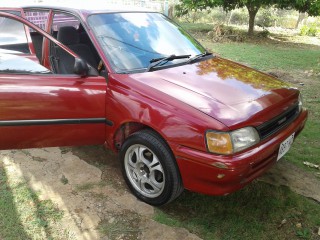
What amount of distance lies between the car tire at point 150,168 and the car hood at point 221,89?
42 cm

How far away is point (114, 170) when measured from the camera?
3373 millimetres

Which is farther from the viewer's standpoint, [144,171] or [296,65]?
[296,65]

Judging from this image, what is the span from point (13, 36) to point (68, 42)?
21.2 inches

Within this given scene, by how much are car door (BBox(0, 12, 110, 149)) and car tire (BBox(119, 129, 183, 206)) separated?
0.37 metres

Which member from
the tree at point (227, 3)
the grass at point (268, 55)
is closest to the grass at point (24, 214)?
the grass at point (268, 55)

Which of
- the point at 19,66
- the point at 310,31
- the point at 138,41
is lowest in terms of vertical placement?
the point at 310,31

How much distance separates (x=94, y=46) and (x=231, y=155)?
1589mm

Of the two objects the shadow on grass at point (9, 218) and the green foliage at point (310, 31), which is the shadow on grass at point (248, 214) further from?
the green foliage at point (310, 31)

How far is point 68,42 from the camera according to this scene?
3.53 meters

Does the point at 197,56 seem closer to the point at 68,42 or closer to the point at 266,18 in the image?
the point at 68,42

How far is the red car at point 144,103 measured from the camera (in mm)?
2402

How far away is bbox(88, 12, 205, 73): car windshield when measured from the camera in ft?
9.86

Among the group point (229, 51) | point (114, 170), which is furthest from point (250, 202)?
point (229, 51)

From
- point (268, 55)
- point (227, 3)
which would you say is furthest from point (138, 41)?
point (227, 3)
